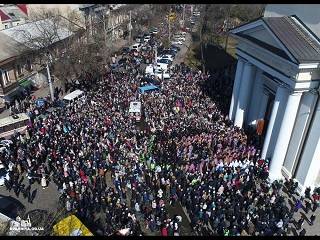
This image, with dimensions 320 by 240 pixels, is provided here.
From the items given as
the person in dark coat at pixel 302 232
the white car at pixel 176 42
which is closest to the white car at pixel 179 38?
the white car at pixel 176 42

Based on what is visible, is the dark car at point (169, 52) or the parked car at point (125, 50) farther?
the parked car at point (125, 50)

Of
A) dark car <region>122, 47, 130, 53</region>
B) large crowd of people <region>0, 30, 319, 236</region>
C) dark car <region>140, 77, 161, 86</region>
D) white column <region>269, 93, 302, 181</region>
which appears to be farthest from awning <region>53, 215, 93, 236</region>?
dark car <region>122, 47, 130, 53</region>

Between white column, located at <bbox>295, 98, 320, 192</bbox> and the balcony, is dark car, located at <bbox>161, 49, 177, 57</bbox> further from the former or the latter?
white column, located at <bbox>295, 98, 320, 192</bbox>

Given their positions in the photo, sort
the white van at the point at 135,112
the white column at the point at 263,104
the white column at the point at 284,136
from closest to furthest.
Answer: the white column at the point at 284,136 → the white column at the point at 263,104 → the white van at the point at 135,112

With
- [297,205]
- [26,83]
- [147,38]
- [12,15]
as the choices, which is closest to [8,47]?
[26,83]

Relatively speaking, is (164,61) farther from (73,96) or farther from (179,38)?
(179,38)

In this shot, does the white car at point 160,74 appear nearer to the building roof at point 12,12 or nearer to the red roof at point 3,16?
the building roof at point 12,12

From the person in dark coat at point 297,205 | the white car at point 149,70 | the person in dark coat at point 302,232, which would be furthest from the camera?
the white car at point 149,70
